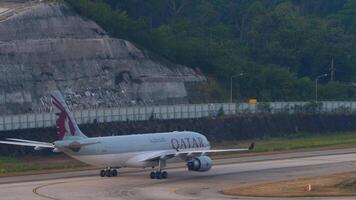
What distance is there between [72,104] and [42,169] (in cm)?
3426

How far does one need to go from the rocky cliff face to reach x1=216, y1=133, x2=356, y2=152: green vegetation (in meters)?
17.7

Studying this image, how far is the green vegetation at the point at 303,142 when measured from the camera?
4528 inches

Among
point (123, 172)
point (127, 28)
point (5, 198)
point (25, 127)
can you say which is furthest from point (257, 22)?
point (5, 198)

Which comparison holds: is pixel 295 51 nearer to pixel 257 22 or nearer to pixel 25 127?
pixel 257 22

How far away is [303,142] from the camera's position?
12275cm

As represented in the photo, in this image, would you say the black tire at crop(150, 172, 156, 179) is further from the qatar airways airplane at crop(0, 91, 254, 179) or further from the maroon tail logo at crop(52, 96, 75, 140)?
the maroon tail logo at crop(52, 96, 75, 140)

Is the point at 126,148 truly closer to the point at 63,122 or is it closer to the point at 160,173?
the point at 160,173

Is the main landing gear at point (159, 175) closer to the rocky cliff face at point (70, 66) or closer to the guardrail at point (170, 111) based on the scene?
the guardrail at point (170, 111)

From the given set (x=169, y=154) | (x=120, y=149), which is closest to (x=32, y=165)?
(x=120, y=149)

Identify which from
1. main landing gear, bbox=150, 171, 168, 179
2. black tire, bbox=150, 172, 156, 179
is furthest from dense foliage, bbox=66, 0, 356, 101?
main landing gear, bbox=150, 171, 168, 179

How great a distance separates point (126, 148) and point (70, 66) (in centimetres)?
5068

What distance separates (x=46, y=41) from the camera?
132 meters

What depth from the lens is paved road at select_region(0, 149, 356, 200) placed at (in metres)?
71.9

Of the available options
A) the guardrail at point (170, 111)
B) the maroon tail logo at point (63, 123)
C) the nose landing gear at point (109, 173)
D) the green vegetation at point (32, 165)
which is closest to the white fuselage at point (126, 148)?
the nose landing gear at point (109, 173)
